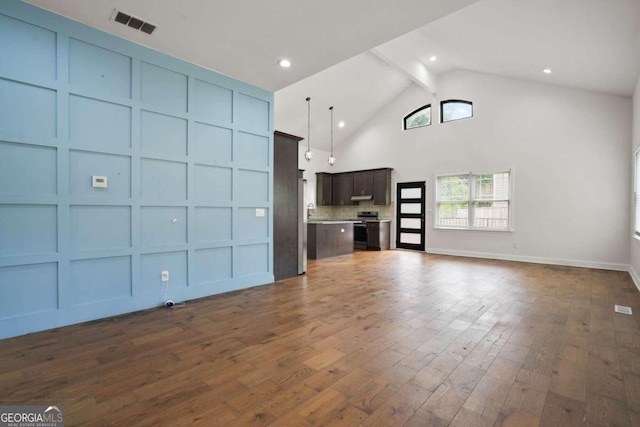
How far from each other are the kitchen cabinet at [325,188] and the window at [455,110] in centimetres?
397

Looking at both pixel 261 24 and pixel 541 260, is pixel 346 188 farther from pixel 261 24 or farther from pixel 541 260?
pixel 261 24

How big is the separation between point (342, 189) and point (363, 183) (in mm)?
843

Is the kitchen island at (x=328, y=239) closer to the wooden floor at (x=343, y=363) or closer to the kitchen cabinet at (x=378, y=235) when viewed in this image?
the kitchen cabinet at (x=378, y=235)

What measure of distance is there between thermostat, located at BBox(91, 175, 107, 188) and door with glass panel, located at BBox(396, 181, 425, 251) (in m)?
7.38

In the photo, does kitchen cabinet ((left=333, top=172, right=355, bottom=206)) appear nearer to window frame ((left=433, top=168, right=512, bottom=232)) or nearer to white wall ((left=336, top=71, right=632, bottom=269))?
white wall ((left=336, top=71, right=632, bottom=269))

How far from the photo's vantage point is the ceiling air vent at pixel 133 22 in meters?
2.71

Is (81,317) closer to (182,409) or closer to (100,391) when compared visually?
(100,391)

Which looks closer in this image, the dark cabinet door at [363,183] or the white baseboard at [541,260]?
the white baseboard at [541,260]

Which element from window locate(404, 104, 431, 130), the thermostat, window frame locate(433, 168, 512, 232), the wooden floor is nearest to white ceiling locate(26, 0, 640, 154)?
the thermostat

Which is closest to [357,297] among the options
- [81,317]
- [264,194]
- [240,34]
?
[264,194]

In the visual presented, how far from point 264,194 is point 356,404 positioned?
10.6ft

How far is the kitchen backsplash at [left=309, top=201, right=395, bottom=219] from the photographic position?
357 inches

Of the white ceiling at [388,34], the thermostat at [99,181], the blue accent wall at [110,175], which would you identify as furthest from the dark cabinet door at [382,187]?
the thermostat at [99,181]

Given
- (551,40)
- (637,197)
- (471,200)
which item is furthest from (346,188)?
(637,197)
